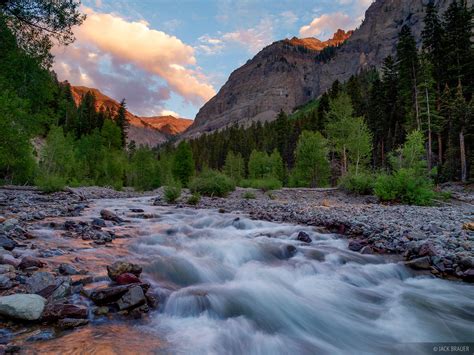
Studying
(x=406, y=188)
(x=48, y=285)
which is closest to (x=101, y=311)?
(x=48, y=285)

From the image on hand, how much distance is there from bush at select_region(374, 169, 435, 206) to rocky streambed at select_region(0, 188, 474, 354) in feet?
22.0

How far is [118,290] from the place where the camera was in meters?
4.78

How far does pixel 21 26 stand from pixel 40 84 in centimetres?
966

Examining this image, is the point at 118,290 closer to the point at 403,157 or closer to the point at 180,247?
the point at 180,247

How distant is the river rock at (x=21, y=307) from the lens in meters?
3.78

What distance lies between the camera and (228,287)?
6.52 m

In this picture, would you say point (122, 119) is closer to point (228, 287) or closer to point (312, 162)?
point (312, 162)

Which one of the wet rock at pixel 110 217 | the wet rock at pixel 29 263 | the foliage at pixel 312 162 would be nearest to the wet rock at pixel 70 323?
the wet rock at pixel 29 263

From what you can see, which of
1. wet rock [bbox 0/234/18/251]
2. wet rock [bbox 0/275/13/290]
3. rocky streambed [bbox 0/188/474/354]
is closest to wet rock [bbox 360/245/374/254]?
rocky streambed [bbox 0/188/474/354]

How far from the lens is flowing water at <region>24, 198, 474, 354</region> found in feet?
14.2

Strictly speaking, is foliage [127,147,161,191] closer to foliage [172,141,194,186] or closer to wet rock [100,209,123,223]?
foliage [172,141,194,186]

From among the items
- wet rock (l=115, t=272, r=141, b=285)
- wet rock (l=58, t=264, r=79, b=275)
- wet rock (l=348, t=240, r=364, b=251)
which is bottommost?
wet rock (l=348, t=240, r=364, b=251)

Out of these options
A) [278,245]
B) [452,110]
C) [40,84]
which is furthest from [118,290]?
[452,110]

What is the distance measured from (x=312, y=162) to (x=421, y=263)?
103 feet
